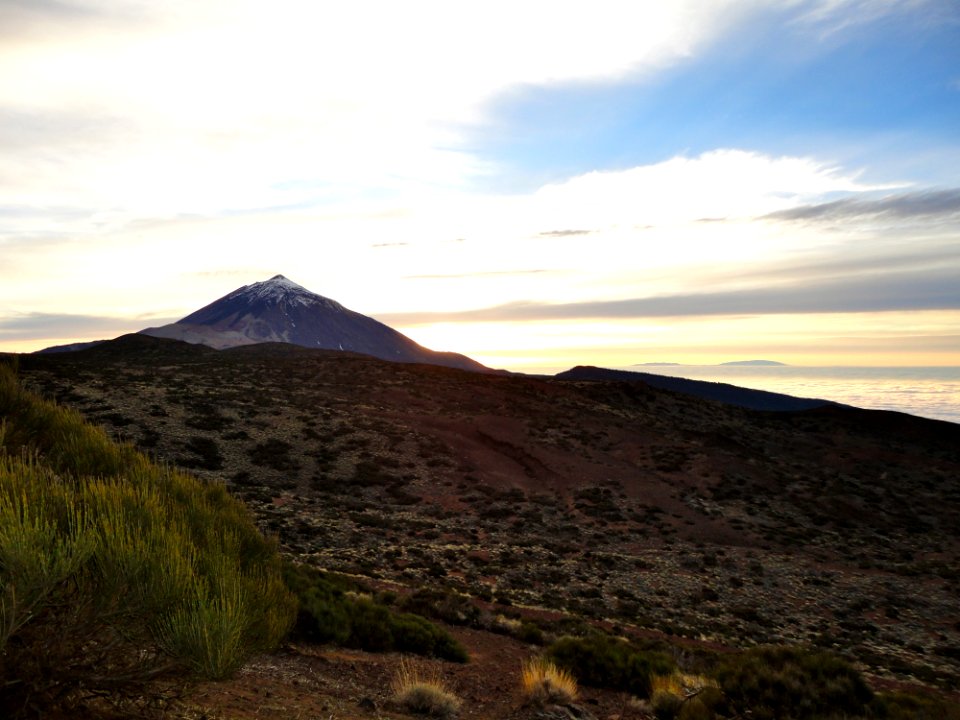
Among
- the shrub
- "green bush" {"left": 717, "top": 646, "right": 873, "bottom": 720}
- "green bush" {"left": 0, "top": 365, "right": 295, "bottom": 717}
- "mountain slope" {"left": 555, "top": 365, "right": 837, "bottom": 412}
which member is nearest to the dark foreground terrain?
"green bush" {"left": 0, "top": 365, "right": 295, "bottom": 717}

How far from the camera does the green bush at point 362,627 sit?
12.2 meters

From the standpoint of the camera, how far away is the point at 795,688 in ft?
35.2

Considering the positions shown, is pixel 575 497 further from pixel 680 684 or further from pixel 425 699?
pixel 425 699

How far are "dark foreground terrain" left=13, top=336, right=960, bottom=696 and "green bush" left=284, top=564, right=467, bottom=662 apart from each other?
Result: 1.23 meters

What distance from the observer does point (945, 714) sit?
10.5 metres

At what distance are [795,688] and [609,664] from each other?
3528mm

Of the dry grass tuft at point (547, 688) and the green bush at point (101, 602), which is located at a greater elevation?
the green bush at point (101, 602)

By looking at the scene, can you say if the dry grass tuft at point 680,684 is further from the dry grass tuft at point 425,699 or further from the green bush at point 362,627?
the dry grass tuft at point 425,699

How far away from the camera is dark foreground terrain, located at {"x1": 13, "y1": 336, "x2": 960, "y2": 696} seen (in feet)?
68.6

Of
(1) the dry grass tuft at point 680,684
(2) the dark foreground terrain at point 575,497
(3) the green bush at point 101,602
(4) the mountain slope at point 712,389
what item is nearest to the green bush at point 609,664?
(1) the dry grass tuft at point 680,684

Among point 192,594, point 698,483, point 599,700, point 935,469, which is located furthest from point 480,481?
point 935,469

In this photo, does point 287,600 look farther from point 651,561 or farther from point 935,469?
point 935,469

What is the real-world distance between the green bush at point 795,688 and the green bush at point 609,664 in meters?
1.50

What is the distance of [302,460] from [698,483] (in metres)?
26.4
